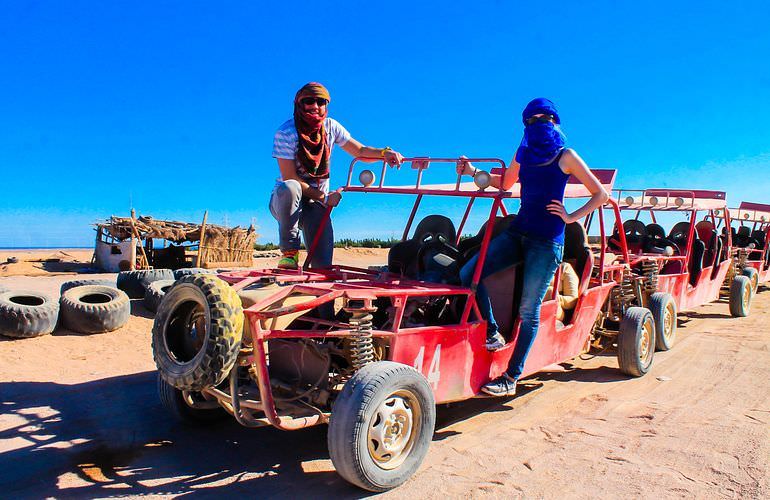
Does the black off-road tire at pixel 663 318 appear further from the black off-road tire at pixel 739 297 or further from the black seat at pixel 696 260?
the black off-road tire at pixel 739 297

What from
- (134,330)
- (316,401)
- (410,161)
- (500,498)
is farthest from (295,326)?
(134,330)

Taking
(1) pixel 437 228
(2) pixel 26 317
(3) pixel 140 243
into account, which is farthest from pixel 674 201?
(3) pixel 140 243

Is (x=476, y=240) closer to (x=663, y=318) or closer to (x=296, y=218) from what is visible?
(x=296, y=218)

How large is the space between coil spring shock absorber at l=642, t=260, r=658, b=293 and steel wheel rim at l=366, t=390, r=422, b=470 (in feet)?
17.1

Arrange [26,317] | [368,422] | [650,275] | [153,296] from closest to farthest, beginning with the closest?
[368,422], [26,317], [650,275], [153,296]

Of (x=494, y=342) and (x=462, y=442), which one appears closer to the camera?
(x=462, y=442)

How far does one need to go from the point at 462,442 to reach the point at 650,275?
467cm

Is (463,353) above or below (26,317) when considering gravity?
above

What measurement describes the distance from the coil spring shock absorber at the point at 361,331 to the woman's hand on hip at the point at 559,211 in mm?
1878

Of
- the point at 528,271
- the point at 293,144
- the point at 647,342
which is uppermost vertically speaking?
the point at 293,144

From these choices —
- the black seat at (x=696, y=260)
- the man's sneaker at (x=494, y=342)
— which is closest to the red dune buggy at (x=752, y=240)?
the black seat at (x=696, y=260)

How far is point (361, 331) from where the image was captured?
4059mm

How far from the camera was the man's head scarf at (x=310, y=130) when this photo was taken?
527 cm

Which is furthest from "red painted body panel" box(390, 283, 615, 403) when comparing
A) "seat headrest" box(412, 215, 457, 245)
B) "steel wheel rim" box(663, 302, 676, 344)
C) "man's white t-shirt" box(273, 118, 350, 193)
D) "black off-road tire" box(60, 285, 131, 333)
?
"black off-road tire" box(60, 285, 131, 333)
